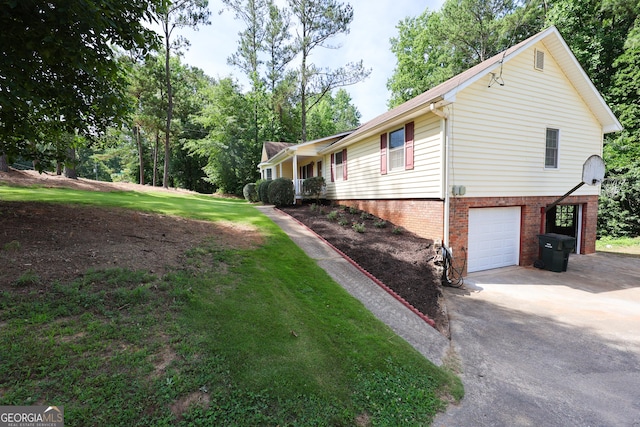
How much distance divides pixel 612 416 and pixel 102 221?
878 cm

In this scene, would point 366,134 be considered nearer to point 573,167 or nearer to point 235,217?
point 235,217

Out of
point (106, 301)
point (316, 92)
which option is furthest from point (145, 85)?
point (106, 301)

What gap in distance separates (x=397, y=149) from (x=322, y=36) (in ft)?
59.9

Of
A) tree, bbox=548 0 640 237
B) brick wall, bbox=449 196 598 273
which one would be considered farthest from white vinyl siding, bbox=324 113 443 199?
tree, bbox=548 0 640 237

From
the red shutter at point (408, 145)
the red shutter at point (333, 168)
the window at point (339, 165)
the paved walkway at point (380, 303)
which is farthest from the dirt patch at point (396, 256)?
the red shutter at point (333, 168)

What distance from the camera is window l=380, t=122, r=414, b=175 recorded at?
29.5 feet

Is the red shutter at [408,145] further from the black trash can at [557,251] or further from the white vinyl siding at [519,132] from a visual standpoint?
the black trash can at [557,251]

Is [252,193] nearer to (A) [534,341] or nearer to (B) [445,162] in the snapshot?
(B) [445,162]

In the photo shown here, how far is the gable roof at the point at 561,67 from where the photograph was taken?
764cm

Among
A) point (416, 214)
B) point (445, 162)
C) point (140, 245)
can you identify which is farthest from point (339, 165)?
point (140, 245)

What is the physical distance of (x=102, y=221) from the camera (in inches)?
247

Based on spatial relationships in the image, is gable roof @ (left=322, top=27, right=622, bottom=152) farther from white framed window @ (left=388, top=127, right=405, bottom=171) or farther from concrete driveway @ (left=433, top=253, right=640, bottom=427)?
concrete driveway @ (left=433, top=253, right=640, bottom=427)

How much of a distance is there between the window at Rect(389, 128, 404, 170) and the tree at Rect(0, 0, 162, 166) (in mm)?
7216

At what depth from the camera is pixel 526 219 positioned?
9.19 metres
